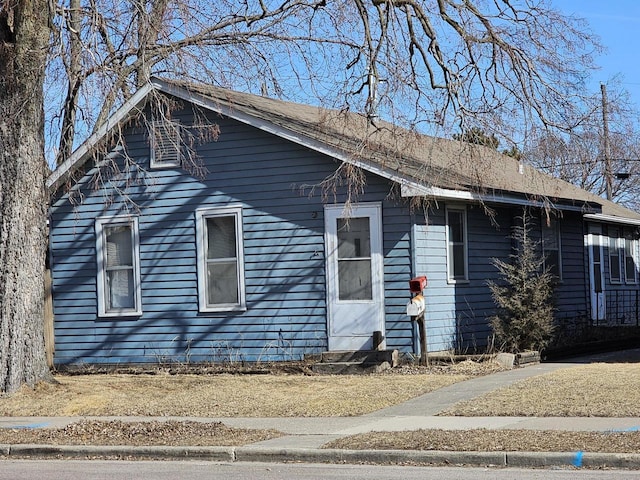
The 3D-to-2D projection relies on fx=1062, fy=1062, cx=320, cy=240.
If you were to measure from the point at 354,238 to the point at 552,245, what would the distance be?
21.7 ft

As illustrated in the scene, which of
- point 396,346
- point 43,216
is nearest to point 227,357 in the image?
point 396,346

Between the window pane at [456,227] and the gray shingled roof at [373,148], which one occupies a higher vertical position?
the gray shingled roof at [373,148]

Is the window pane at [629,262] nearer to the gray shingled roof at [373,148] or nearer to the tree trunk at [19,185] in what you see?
the gray shingled roof at [373,148]

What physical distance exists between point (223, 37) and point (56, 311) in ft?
22.3

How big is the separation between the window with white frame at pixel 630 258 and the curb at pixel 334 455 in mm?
21216

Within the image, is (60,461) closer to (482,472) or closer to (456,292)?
(482,472)

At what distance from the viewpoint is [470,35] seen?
18.5 m

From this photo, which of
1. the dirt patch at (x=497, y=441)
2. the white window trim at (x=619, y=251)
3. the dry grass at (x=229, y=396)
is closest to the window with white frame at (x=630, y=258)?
the white window trim at (x=619, y=251)

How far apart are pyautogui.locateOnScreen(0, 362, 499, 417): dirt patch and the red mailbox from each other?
1.36 meters

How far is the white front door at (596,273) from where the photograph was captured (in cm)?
2727

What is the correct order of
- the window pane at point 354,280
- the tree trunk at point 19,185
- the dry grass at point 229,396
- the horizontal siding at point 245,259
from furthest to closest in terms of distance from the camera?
the horizontal siding at point 245,259 → the window pane at point 354,280 → the tree trunk at point 19,185 → the dry grass at point 229,396

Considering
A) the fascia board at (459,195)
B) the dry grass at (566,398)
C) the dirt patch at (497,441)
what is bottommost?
the dirt patch at (497,441)

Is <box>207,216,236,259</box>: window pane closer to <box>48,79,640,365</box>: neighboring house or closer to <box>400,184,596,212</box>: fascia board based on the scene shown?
<box>48,79,640,365</box>: neighboring house

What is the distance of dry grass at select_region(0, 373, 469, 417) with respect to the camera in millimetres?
15164
